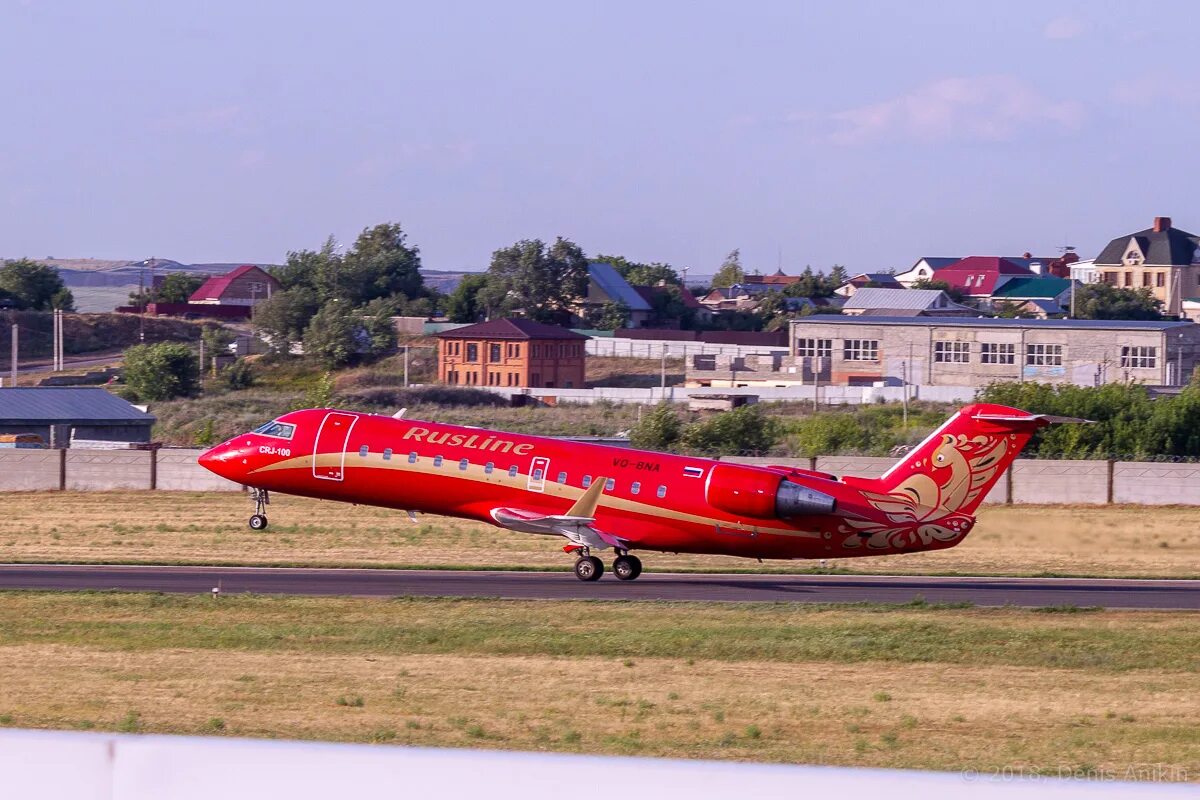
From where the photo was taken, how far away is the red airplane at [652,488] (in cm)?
3147

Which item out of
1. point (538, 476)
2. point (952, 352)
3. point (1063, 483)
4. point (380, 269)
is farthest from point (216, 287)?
point (538, 476)

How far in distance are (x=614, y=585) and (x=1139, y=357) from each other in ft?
269

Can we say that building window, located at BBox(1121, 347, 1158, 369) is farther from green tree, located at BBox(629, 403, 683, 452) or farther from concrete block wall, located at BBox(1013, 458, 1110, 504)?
concrete block wall, located at BBox(1013, 458, 1110, 504)

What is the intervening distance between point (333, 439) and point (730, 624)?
11679mm

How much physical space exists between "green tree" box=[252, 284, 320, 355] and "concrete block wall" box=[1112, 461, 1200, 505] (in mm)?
89555

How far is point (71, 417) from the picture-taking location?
71250mm

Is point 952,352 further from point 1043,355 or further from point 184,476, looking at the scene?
point 184,476

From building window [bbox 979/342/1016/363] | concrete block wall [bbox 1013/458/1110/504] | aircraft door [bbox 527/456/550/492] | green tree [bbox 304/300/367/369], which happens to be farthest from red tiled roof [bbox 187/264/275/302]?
aircraft door [bbox 527/456/550/492]

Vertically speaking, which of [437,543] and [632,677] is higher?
[632,677]

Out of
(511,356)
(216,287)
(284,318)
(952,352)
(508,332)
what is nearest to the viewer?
(952,352)

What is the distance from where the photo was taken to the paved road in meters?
30.7

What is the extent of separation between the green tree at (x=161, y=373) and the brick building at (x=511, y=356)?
19.9 meters

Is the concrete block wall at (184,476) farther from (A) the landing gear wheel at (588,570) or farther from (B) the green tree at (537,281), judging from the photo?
(B) the green tree at (537,281)

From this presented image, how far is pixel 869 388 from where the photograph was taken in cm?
10281
